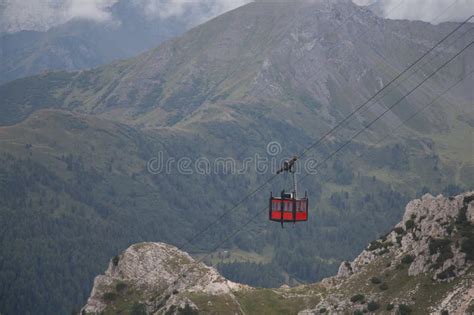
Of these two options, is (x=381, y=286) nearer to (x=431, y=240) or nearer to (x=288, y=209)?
(x=431, y=240)

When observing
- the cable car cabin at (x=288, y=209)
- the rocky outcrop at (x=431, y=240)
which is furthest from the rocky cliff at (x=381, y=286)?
the cable car cabin at (x=288, y=209)

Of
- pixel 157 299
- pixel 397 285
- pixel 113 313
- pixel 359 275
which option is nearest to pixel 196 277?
pixel 157 299

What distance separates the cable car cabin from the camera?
9919cm

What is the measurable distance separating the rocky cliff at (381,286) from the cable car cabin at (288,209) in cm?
4290

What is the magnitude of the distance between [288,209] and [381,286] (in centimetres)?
6604

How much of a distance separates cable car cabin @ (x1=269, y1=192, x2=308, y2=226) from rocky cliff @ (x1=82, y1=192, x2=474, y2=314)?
42.9 m

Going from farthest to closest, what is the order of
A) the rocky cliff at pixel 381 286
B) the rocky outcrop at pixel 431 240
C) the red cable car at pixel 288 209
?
the rocky outcrop at pixel 431 240, the rocky cliff at pixel 381 286, the red cable car at pixel 288 209

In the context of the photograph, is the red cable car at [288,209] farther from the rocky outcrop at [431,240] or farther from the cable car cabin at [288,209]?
the rocky outcrop at [431,240]

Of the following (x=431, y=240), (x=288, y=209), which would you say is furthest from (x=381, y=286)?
(x=288, y=209)

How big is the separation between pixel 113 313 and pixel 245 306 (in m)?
39.7

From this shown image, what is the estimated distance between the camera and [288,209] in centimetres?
9969

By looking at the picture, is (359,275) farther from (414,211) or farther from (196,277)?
(196,277)

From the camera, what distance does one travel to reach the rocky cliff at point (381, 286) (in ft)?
460

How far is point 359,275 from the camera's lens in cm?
16962
